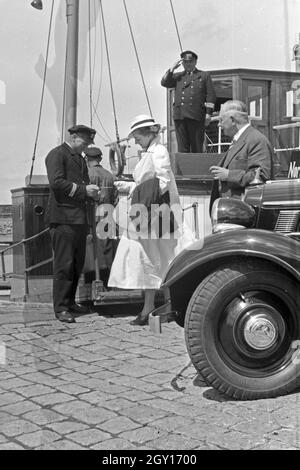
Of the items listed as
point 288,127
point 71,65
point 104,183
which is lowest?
point 104,183

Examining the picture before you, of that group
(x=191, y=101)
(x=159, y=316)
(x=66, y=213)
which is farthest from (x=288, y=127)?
(x=159, y=316)

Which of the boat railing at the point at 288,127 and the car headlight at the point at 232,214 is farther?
the boat railing at the point at 288,127

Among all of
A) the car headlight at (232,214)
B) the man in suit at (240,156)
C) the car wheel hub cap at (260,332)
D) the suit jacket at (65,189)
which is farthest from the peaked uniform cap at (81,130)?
the car wheel hub cap at (260,332)

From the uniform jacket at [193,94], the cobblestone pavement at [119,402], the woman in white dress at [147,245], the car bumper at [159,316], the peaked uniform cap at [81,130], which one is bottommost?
the cobblestone pavement at [119,402]

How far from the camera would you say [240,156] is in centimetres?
474

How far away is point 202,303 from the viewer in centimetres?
333

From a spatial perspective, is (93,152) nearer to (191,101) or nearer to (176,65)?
(191,101)

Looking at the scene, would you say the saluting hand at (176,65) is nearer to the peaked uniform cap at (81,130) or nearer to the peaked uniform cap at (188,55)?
the peaked uniform cap at (188,55)

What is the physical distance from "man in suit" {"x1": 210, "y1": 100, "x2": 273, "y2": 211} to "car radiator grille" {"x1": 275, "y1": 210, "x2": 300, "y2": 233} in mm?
873

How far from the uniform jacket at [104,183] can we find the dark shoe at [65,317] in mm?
1205

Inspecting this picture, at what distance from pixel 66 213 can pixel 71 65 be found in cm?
214

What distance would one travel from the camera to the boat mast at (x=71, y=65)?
6.70 meters
